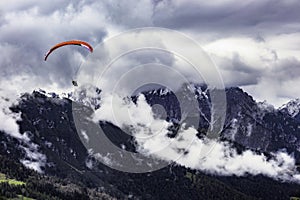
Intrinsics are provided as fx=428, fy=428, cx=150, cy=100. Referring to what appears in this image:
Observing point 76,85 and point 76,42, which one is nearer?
point 76,85

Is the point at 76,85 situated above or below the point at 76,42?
below

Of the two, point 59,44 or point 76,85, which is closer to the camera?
point 76,85

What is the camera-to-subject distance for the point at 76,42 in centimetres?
14100

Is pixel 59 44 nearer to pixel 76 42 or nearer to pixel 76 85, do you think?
pixel 76 42

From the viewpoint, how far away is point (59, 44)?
14575 cm

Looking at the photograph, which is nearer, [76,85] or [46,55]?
[76,85]

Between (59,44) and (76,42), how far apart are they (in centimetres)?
813

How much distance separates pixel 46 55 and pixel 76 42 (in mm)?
Result: 14415

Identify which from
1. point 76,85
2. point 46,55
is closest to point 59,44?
point 46,55

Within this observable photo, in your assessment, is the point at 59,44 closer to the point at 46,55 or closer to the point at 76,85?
the point at 46,55

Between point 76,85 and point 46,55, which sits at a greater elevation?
point 46,55

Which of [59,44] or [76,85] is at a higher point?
[59,44]

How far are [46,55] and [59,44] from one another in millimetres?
6809
